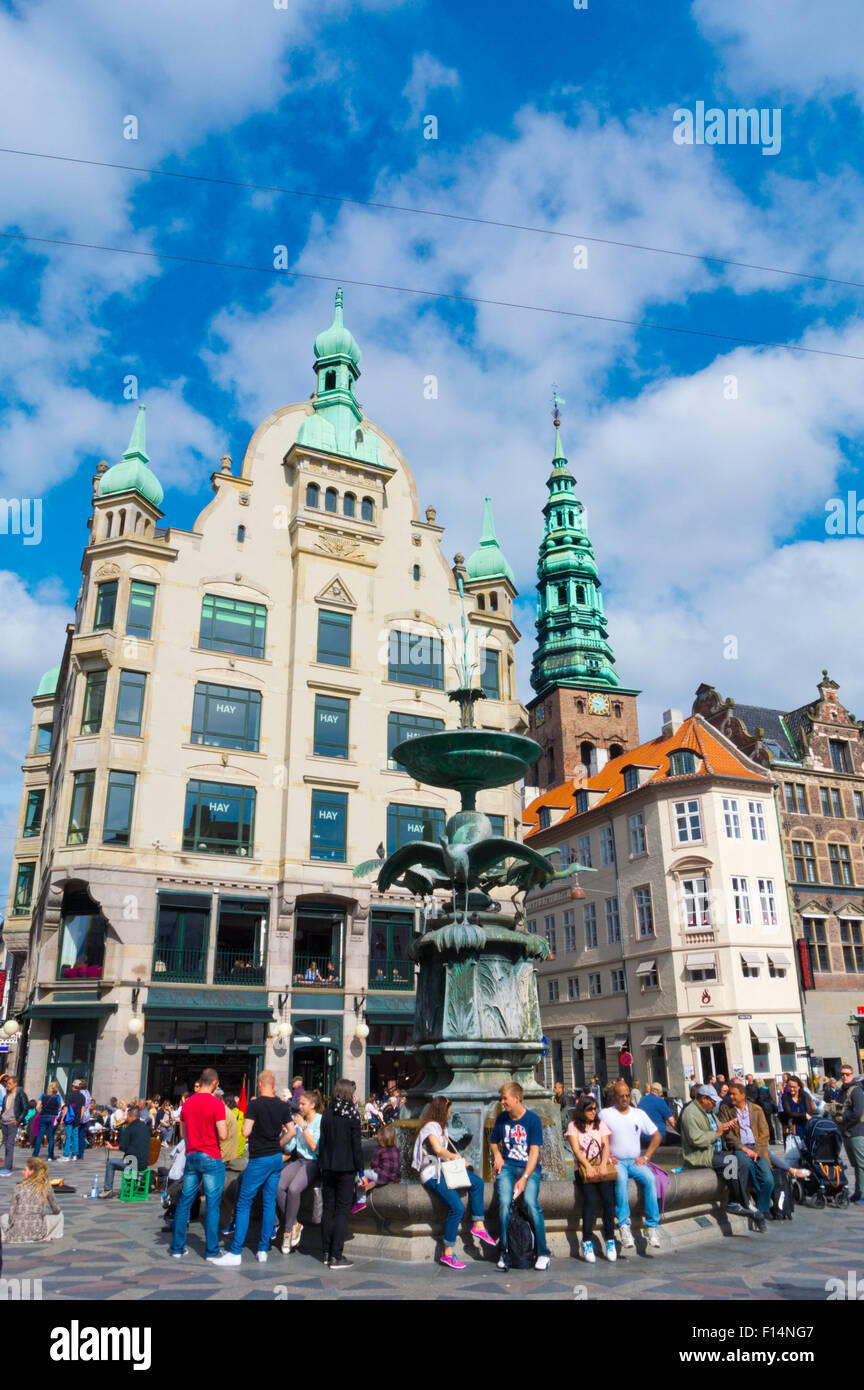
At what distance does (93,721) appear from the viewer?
99.6 feet

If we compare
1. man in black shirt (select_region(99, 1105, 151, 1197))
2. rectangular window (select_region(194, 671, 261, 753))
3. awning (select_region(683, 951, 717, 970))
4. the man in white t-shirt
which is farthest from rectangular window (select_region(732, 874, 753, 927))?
the man in white t-shirt

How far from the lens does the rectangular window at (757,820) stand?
139ft

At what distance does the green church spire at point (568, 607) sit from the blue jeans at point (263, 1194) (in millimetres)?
65497

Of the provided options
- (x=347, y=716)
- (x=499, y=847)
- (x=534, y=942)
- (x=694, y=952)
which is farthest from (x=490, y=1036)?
(x=694, y=952)

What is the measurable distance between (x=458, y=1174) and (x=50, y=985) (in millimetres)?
22320

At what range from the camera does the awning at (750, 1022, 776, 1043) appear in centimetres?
3795

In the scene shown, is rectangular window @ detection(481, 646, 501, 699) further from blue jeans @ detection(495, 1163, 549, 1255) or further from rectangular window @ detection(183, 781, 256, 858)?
blue jeans @ detection(495, 1163, 549, 1255)

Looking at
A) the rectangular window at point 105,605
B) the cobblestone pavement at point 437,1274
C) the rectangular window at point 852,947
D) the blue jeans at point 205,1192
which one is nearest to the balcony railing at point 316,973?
the rectangular window at point 105,605

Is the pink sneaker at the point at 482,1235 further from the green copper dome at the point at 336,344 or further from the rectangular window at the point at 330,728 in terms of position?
the green copper dome at the point at 336,344

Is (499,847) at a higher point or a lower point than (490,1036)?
higher

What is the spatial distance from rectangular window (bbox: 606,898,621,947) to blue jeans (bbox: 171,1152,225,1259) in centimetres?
3703

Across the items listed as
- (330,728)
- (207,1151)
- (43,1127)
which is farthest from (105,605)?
(207,1151)

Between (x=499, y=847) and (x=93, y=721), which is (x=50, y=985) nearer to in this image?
(x=93, y=721)
